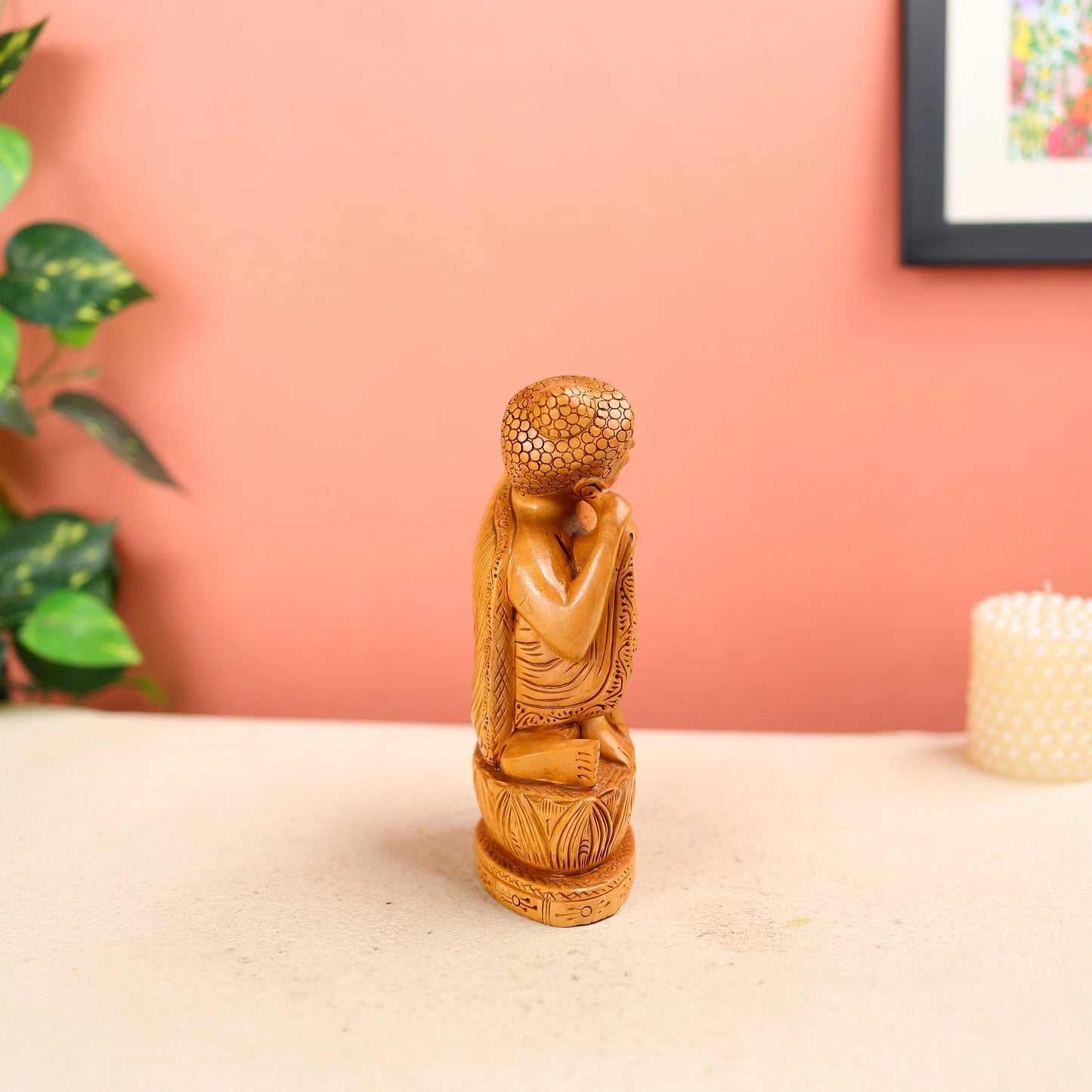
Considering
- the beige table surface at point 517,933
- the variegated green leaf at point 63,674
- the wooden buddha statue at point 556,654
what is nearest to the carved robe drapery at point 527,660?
the wooden buddha statue at point 556,654

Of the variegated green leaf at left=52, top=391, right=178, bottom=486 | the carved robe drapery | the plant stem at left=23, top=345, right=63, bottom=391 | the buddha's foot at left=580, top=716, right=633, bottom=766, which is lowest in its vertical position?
the buddha's foot at left=580, top=716, right=633, bottom=766

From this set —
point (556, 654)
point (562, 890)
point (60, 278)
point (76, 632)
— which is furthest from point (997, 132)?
point (76, 632)

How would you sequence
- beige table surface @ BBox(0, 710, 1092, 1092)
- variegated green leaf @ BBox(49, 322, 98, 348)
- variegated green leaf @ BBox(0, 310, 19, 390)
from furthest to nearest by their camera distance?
variegated green leaf @ BBox(49, 322, 98, 348)
variegated green leaf @ BBox(0, 310, 19, 390)
beige table surface @ BBox(0, 710, 1092, 1092)

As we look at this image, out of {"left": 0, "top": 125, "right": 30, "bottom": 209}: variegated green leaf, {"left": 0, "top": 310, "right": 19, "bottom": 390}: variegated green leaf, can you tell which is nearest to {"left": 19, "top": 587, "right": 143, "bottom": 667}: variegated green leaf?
{"left": 0, "top": 310, "right": 19, "bottom": 390}: variegated green leaf

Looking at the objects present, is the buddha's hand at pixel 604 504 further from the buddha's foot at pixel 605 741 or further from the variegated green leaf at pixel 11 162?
the variegated green leaf at pixel 11 162

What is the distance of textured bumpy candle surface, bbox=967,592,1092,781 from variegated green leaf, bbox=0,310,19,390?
3.79ft

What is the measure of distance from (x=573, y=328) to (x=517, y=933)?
2.37ft

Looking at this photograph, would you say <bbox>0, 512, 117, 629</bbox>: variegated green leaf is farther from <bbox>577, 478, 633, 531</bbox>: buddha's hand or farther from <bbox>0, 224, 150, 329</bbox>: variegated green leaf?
<bbox>577, 478, 633, 531</bbox>: buddha's hand

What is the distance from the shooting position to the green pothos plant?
1.10 metres

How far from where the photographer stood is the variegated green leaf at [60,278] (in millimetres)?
1128

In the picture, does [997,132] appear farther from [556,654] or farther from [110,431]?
[110,431]

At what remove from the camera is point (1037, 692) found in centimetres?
98

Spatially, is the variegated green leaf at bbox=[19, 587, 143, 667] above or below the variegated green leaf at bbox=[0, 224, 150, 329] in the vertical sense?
below

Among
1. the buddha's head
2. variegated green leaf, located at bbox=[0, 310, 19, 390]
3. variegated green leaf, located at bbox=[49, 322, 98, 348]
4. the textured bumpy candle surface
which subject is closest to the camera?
the buddha's head
